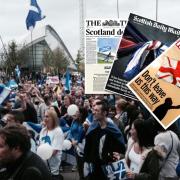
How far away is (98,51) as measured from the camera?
11.2 m

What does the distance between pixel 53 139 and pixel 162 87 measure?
235cm

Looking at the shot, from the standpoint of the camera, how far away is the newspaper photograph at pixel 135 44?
8383mm

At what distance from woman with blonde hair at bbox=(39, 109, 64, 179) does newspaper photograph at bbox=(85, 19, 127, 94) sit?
3282mm

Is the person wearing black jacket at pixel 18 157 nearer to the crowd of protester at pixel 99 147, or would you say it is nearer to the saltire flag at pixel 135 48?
the crowd of protester at pixel 99 147

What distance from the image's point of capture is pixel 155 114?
225 inches

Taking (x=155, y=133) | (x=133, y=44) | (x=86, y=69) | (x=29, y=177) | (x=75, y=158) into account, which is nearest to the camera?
(x=29, y=177)

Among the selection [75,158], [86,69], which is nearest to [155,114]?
[75,158]

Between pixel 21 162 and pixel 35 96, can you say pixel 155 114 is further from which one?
pixel 35 96

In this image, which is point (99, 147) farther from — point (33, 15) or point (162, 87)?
point (33, 15)

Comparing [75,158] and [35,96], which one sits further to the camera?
[35,96]

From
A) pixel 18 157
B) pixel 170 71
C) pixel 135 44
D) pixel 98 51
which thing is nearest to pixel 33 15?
pixel 98 51

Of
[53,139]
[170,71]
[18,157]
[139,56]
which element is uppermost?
[139,56]

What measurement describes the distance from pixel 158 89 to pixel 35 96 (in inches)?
380

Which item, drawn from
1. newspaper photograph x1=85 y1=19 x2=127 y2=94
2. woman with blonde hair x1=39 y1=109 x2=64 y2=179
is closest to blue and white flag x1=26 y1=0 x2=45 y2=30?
newspaper photograph x1=85 y1=19 x2=127 y2=94
